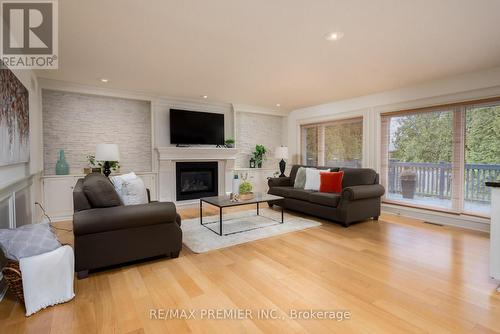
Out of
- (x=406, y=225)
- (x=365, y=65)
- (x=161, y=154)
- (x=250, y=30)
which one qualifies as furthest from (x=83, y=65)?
(x=406, y=225)

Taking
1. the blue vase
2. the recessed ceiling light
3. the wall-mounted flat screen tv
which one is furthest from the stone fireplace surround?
the recessed ceiling light

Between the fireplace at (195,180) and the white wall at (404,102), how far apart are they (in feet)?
8.68

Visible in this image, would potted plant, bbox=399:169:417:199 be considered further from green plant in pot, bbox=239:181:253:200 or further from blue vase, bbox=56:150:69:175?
blue vase, bbox=56:150:69:175

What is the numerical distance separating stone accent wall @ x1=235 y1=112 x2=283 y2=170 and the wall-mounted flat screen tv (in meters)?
0.60

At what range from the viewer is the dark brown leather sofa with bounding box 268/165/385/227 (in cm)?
384

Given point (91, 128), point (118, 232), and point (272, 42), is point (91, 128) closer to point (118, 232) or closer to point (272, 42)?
point (118, 232)

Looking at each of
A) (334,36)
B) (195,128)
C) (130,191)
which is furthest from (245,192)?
(334,36)

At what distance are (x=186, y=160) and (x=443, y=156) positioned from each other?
469 centimetres

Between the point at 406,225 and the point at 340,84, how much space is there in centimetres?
252

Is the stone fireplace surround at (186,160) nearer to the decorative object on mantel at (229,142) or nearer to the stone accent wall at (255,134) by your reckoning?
the decorative object on mantel at (229,142)

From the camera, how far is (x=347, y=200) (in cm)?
381

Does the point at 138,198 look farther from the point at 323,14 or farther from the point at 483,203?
the point at 483,203

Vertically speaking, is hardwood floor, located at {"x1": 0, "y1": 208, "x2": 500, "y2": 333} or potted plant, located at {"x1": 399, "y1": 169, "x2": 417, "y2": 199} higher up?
potted plant, located at {"x1": 399, "y1": 169, "x2": 417, "y2": 199}

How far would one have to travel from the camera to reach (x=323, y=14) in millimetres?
2201
